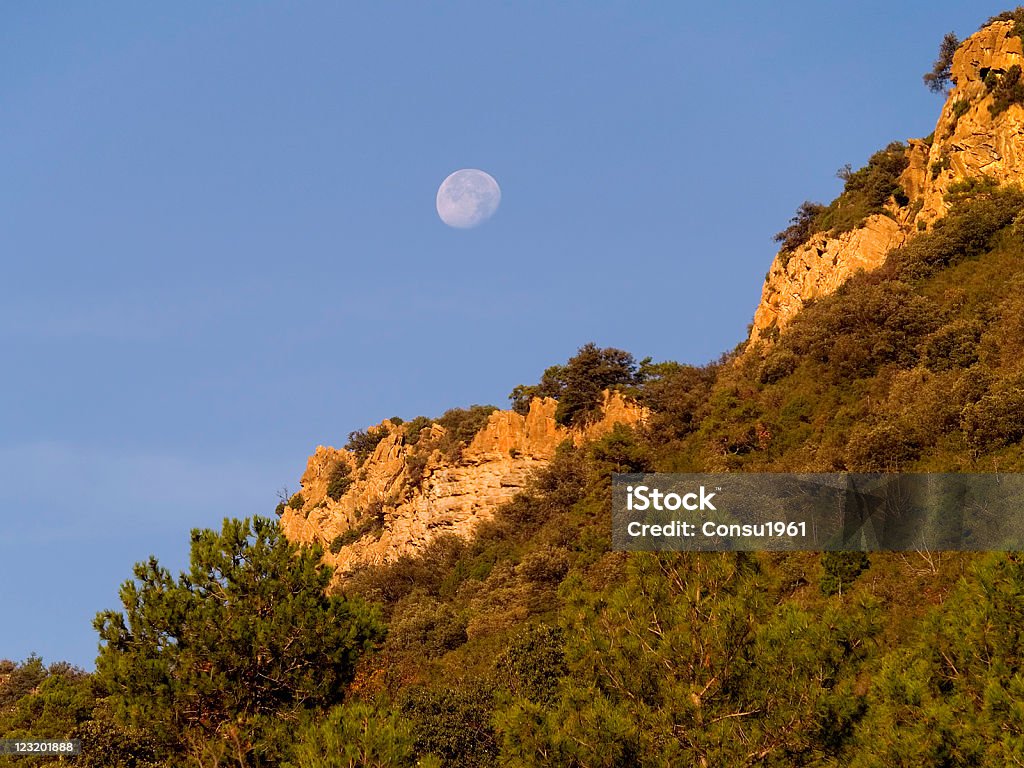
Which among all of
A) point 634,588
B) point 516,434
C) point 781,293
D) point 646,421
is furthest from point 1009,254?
point 634,588

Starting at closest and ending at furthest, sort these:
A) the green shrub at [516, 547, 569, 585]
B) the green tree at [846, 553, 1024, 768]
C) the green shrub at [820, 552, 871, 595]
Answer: the green tree at [846, 553, 1024, 768] < the green shrub at [820, 552, 871, 595] < the green shrub at [516, 547, 569, 585]

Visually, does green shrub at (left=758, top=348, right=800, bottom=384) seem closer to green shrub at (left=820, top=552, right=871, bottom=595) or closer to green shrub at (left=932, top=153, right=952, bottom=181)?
green shrub at (left=932, top=153, right=952, bottom=181)

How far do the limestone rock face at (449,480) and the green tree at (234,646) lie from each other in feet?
143

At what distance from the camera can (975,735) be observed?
46.0 feet

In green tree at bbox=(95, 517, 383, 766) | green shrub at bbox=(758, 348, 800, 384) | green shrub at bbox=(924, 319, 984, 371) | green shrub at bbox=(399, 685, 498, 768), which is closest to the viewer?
green tree at bbox=(95, 517, 383, 766)

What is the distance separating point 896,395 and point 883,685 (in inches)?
1241

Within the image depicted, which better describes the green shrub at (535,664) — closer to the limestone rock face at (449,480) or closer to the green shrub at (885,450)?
the green shrub at (885,450)

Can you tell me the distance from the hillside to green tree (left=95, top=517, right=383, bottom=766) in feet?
0.20

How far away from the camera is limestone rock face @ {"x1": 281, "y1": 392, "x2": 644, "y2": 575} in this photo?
6644cm

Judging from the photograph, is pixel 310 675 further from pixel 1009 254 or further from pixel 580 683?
pixel 1009 254

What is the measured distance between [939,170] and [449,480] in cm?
3727

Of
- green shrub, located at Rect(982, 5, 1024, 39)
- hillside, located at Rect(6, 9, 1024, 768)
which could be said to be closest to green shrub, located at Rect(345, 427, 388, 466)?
hillside, located at Rect(6, 9, 1024, 768)

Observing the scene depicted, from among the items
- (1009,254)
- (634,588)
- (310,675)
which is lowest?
(310,675)

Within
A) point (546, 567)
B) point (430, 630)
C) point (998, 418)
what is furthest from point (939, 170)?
point (430, 630)
